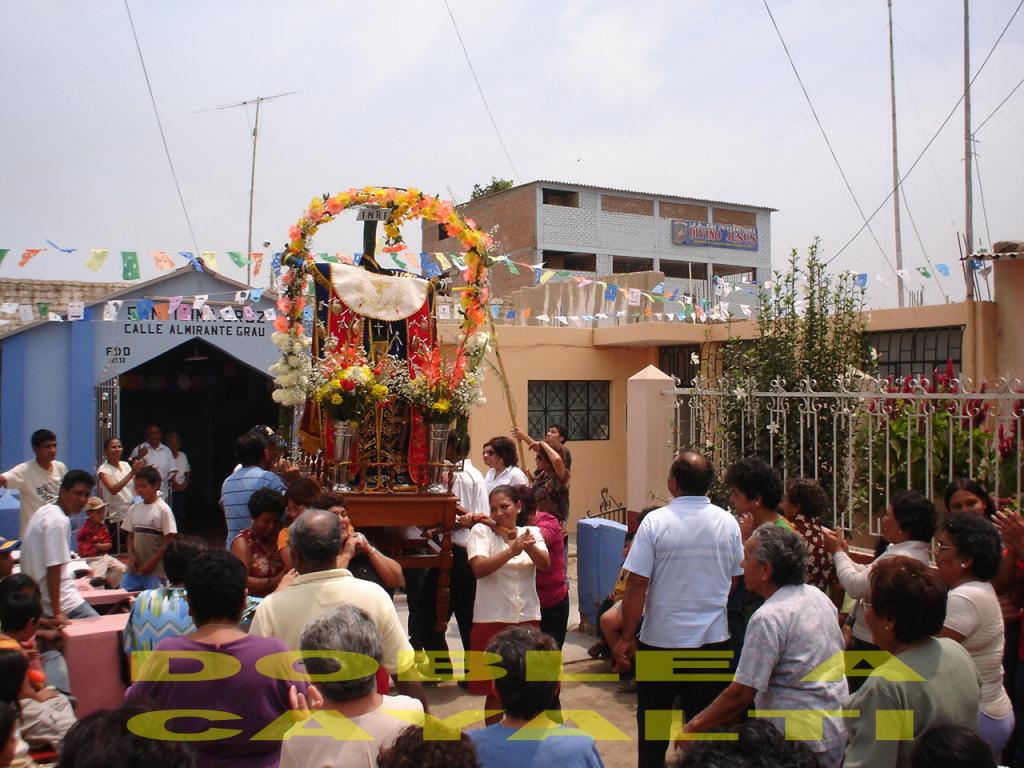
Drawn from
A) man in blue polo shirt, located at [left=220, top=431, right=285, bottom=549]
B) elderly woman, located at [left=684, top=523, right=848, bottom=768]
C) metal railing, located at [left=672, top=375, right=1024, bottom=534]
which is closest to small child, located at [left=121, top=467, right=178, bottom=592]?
man in blue polo shirt, located at [left=220, top=431, right=285, bottom=549]

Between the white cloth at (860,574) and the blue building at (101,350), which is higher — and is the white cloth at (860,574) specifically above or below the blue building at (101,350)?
below

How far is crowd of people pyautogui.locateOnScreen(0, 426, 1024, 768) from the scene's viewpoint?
247 cm

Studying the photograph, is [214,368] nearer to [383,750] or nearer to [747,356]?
[747,356]

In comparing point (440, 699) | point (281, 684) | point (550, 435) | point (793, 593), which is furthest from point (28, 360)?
point (793, 593)

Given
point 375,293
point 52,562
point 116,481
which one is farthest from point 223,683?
point 116,481

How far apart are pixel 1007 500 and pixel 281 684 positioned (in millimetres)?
4383

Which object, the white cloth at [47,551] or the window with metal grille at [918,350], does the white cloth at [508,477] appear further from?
the window with metal grille at [918,350]

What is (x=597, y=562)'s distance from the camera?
726 cm

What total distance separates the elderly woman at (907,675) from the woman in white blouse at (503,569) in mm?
2135

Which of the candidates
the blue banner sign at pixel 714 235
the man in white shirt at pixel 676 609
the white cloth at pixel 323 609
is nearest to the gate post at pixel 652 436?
the man in white shirt at pixel 676 609

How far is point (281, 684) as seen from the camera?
2.89m

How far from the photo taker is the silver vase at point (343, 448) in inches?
239

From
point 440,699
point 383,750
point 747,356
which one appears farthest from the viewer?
point 747,356

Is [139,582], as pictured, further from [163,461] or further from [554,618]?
[163,461]
